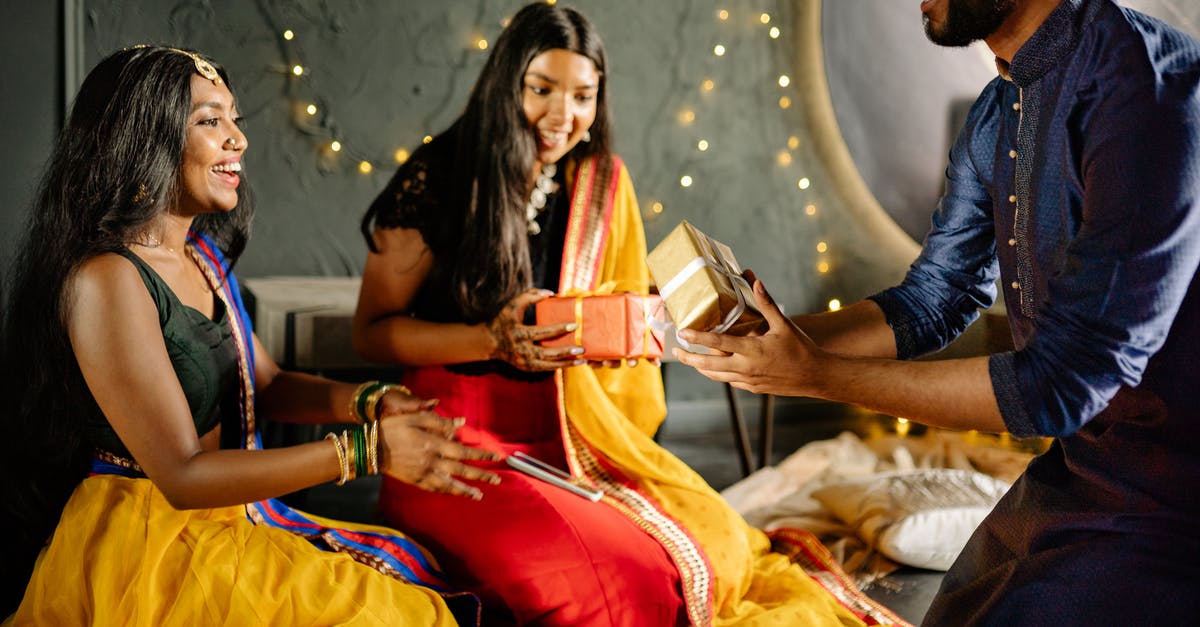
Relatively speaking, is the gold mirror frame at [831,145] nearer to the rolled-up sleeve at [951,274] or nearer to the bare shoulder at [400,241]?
the bare shoulder at [400,241]

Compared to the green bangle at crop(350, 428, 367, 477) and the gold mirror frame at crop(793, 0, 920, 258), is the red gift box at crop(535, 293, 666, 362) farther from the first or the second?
the gold mirror frame at crop(793, 0, 920, 258)

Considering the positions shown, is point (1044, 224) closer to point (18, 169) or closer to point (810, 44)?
point (18, 169)

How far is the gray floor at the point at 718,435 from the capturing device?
358 centimetres

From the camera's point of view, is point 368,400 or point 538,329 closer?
point 368,400

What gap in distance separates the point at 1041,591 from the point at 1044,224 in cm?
52

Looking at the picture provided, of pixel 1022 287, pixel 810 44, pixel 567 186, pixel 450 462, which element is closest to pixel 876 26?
pixel 810 44

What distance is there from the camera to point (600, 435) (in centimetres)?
246

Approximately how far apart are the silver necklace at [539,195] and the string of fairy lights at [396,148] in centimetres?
69

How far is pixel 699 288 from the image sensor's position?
1.37m

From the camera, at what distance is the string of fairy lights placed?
12.2 ft

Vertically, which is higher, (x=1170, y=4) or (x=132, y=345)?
(x=1170, y=4)

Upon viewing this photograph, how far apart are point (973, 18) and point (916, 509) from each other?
5.94 ft

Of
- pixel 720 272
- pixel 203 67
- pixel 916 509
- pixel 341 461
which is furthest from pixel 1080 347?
pixel 916 509

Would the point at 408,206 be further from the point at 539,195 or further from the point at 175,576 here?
the point at 175,576
